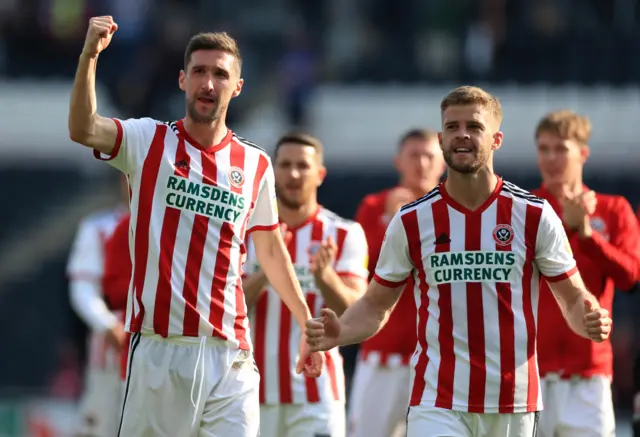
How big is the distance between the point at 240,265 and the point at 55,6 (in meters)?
13.2

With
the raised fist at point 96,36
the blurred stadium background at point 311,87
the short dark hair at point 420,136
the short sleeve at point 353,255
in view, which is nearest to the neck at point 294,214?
the short sleeve at point 353,255

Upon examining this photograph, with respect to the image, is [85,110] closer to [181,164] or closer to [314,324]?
[181,164]

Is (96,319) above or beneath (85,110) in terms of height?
beneath

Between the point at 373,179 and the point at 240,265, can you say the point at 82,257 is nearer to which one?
the point at 240,265

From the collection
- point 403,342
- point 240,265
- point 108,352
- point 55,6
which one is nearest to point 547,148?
point 403,342

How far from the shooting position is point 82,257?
10430 mm

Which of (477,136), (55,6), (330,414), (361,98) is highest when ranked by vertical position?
(55,6)

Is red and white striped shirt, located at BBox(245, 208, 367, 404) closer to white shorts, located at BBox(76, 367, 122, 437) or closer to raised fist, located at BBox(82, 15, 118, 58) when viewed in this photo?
raised fist, located at BBox(82, 15, 118, 58)

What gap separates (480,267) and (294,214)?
6.76ft

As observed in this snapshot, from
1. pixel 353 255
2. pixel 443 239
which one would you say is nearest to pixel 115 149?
pixel 443 239

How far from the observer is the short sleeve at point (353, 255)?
7602 millimetres

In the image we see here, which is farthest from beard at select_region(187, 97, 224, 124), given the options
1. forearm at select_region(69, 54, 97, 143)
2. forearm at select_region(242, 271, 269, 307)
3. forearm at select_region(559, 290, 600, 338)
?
forearm at select_region(559, 290, 600, 338)

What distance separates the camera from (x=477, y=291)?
5.77 m

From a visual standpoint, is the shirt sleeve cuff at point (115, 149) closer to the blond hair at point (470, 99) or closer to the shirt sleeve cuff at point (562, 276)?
the blond hair at point (470, 99)
